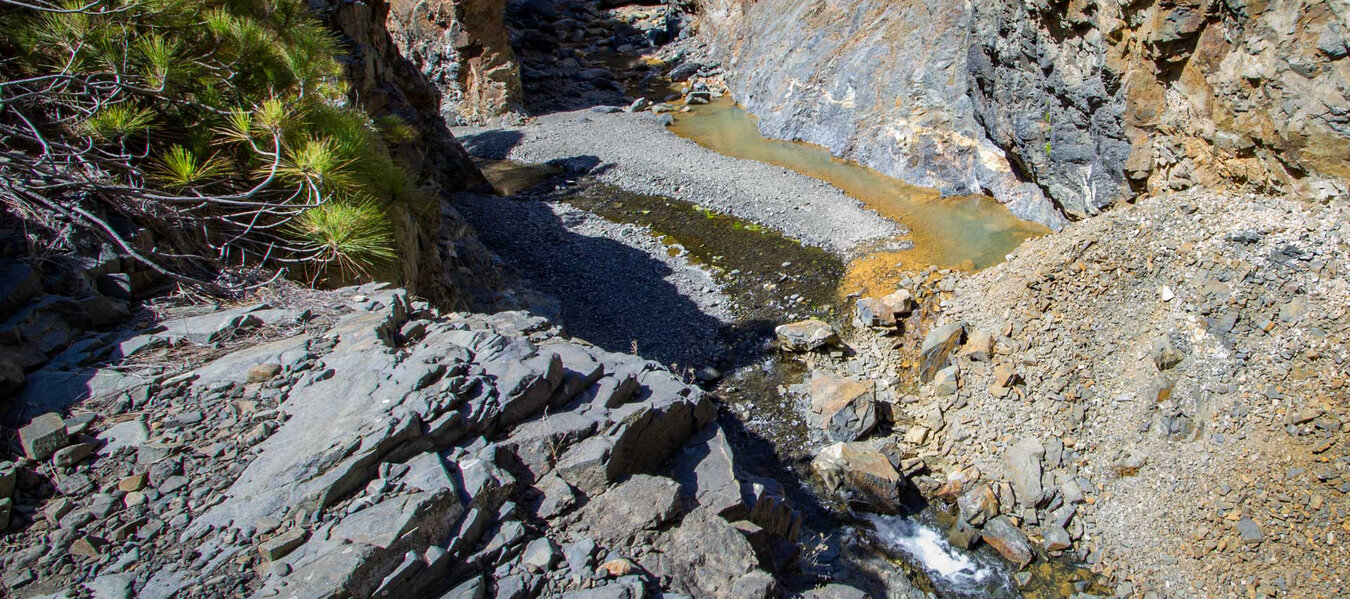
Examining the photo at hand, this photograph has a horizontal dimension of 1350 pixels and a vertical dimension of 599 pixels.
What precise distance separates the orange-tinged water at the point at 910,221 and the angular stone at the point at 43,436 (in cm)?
1342

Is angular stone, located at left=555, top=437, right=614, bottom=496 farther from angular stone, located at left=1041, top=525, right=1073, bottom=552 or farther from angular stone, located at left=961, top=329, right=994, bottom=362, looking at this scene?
angular stone, located at left=961, top=329, right=994, bottom=362

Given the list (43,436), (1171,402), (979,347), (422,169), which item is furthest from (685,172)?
(43,436)

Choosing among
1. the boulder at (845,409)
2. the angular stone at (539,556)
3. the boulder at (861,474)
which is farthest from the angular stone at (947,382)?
the angular stone at (539,556)

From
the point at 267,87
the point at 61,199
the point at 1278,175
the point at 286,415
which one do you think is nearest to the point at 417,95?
the point at 267,87

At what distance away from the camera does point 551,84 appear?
3622 cm

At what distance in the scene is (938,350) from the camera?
40.5ft

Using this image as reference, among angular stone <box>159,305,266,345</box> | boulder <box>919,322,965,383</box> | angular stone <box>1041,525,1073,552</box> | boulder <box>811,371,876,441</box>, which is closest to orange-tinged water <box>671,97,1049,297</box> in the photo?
boulder <box>919,322,965,383</box>

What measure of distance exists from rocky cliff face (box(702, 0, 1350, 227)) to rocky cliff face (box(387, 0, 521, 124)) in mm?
11872

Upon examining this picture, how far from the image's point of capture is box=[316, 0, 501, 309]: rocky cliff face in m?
11.0

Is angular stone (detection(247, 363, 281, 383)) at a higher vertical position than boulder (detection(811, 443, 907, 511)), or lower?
higher

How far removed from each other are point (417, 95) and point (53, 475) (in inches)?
694

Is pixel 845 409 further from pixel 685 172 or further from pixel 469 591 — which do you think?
pixel 685 172

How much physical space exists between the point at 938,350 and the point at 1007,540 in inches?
149

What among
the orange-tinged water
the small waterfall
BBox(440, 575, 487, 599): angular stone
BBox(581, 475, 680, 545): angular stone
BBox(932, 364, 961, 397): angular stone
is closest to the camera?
BBox(440, 575, 487, 599): angular stone
